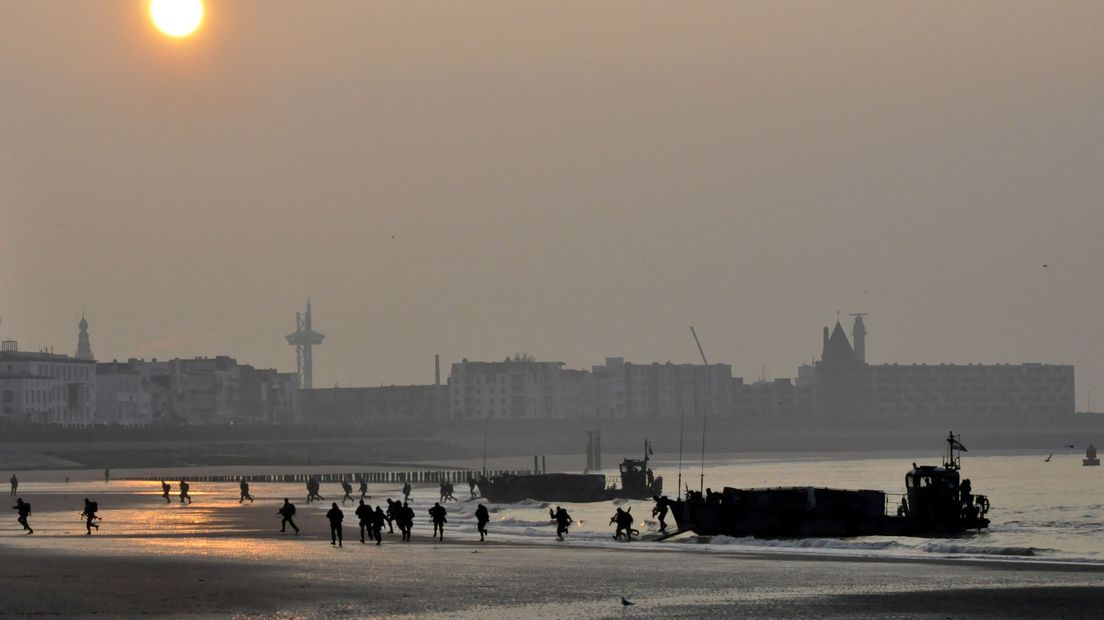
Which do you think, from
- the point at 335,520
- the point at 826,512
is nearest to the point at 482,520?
the point at 335,520

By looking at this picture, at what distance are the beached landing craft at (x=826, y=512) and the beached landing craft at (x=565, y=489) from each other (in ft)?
148

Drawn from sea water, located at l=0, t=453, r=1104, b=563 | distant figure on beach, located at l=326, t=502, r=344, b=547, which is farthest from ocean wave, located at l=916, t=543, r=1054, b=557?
distant figure on beach, located at l=326, t=502, r=344, b=547

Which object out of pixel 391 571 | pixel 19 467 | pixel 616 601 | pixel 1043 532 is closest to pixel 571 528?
pixel 1043 532

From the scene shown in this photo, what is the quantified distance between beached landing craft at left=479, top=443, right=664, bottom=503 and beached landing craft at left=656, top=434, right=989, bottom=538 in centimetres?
4496

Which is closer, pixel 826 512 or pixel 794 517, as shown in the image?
pixel 794 517

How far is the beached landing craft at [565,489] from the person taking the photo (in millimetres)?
124250

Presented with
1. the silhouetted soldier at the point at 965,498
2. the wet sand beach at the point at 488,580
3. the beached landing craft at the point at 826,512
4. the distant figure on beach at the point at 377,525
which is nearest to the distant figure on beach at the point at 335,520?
the wet sand beach at the point at 488,580

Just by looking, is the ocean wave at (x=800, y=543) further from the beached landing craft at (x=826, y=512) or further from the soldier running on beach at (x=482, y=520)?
the soldier running on beach at (x=482, y=520)

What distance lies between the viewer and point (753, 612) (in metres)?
42.5

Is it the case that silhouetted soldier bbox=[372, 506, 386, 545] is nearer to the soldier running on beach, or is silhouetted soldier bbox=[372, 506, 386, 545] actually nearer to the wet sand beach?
the wet sand beach

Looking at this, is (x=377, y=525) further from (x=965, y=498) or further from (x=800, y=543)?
(x=965, y=498)

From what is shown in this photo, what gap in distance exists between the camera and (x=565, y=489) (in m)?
125

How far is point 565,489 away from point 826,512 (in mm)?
49515

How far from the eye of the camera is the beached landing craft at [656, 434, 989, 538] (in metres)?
75.8
